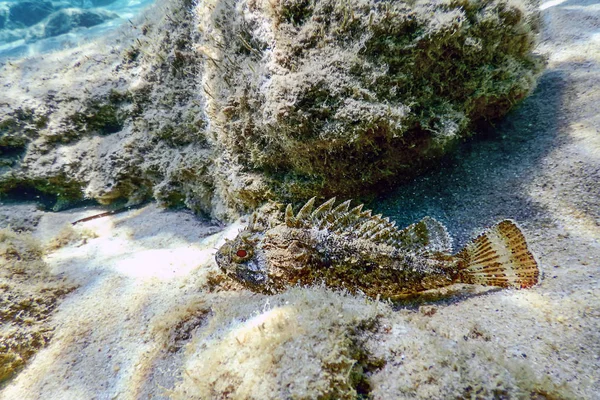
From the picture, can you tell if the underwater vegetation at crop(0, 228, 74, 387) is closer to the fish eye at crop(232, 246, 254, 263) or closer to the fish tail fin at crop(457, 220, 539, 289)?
the fish eye at crop(232, 246, 254, 263)

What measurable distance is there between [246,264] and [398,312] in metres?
1.23

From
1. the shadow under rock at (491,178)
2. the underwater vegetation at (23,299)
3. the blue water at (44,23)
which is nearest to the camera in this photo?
the underwater vegetation at (23,299)

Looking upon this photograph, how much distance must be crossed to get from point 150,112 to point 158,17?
1.50 meters

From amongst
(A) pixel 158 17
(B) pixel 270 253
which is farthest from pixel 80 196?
(B) pixel 270 253

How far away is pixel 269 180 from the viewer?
10.2 feet

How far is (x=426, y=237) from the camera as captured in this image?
7.31 feet

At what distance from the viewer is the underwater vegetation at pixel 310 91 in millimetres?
2398

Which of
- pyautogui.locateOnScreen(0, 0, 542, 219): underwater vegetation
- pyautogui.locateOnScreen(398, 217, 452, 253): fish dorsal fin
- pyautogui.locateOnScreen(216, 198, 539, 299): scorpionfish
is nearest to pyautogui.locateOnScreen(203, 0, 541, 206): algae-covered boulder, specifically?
pyautogui.locateOnScreen(0, 0, 542, 219): underwater vegetation

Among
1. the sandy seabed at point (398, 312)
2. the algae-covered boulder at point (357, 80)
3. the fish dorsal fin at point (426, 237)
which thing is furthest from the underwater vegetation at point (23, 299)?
the fish dorsal fin at point (426, 237)

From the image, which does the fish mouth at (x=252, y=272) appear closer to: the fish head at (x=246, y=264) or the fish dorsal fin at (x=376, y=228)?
the fish head at (x=246, y=264)

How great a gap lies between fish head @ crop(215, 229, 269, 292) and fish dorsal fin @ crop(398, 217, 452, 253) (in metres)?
1.15

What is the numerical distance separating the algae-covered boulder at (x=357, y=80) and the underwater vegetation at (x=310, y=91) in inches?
0.4

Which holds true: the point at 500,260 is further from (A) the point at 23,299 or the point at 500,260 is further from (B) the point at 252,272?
(A) the point at 23,299

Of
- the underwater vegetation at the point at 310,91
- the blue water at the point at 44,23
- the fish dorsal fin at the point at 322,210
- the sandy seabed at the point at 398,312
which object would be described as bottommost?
the sandy seabed at the point at 398,312
